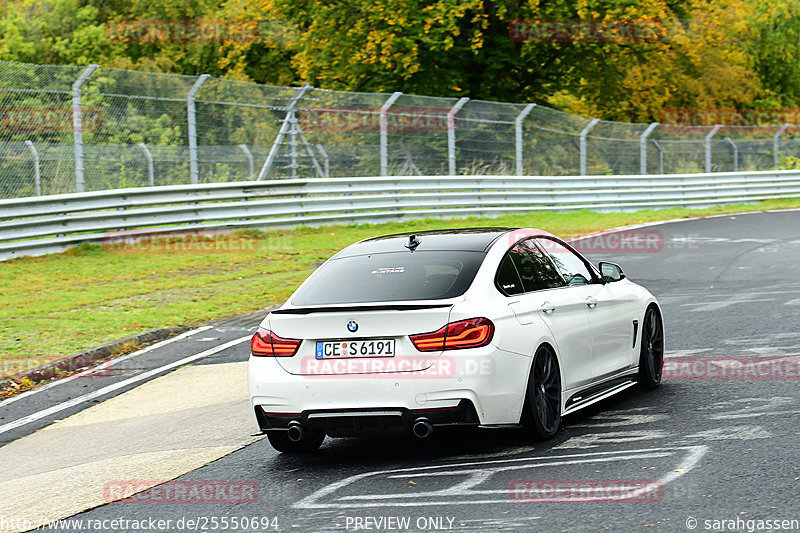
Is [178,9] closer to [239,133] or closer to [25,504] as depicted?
[239,133]

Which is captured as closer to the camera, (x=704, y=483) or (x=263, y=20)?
(x=704, y=483)

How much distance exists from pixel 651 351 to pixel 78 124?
12299 millimetres

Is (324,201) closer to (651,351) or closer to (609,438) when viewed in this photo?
(651,351)

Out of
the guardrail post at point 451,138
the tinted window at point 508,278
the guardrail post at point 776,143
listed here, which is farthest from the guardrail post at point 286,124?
the guardrail post at point 776,143

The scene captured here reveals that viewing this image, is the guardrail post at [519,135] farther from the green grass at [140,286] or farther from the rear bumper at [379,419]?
the rear bumper at [379,419]

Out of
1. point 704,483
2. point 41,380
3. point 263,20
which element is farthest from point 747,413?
point 263,20

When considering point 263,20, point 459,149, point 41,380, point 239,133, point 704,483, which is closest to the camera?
point 704,483

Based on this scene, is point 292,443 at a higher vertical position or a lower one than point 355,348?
lower

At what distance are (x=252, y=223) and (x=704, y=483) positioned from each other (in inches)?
614

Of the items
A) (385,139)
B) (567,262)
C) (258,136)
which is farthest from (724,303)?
(385,139)

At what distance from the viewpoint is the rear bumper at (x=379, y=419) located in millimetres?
6254

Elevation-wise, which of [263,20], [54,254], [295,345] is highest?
[263,20]

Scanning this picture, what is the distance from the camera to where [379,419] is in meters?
6.29

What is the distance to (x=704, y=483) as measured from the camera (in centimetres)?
561
